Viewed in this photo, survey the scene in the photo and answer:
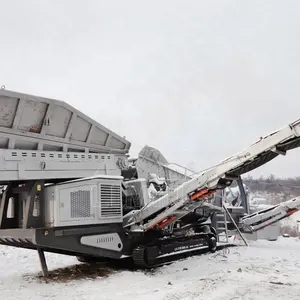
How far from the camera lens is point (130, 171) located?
356 inches

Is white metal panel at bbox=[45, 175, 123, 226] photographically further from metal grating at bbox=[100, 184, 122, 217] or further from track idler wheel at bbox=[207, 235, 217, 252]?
track idler wheel at bbox=[207, 235, 217, 252]

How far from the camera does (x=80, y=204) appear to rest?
726 cm

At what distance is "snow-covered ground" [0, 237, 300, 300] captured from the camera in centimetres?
578

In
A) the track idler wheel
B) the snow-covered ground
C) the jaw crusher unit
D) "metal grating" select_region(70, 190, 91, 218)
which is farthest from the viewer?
the track idler wheel

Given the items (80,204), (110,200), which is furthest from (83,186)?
(110,200)

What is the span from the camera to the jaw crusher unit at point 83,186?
21.9 feet

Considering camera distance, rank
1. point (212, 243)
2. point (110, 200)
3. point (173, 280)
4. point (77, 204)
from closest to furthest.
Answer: point (173, 280)
point (77, 204)
point (110, 200)
point (212, 243)

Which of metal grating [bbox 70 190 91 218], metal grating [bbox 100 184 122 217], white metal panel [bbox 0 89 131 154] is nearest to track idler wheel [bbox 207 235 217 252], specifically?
metal grating [bbox 100 184 122 217]

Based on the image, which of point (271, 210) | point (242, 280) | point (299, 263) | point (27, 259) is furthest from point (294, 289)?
point (271, 210)

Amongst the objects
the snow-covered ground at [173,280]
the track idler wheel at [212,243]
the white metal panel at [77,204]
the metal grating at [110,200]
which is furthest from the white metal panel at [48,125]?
the track idler wheel at [212,243]

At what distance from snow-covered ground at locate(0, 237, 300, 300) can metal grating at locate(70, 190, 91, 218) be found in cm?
123

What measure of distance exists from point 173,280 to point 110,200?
2.02m

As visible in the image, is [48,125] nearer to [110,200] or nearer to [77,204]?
[77,204]

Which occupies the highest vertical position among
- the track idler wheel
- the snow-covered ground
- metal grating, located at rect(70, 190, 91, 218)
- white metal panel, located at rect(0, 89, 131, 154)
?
white metal panel, located at rect(0, 89, 131, 154)
